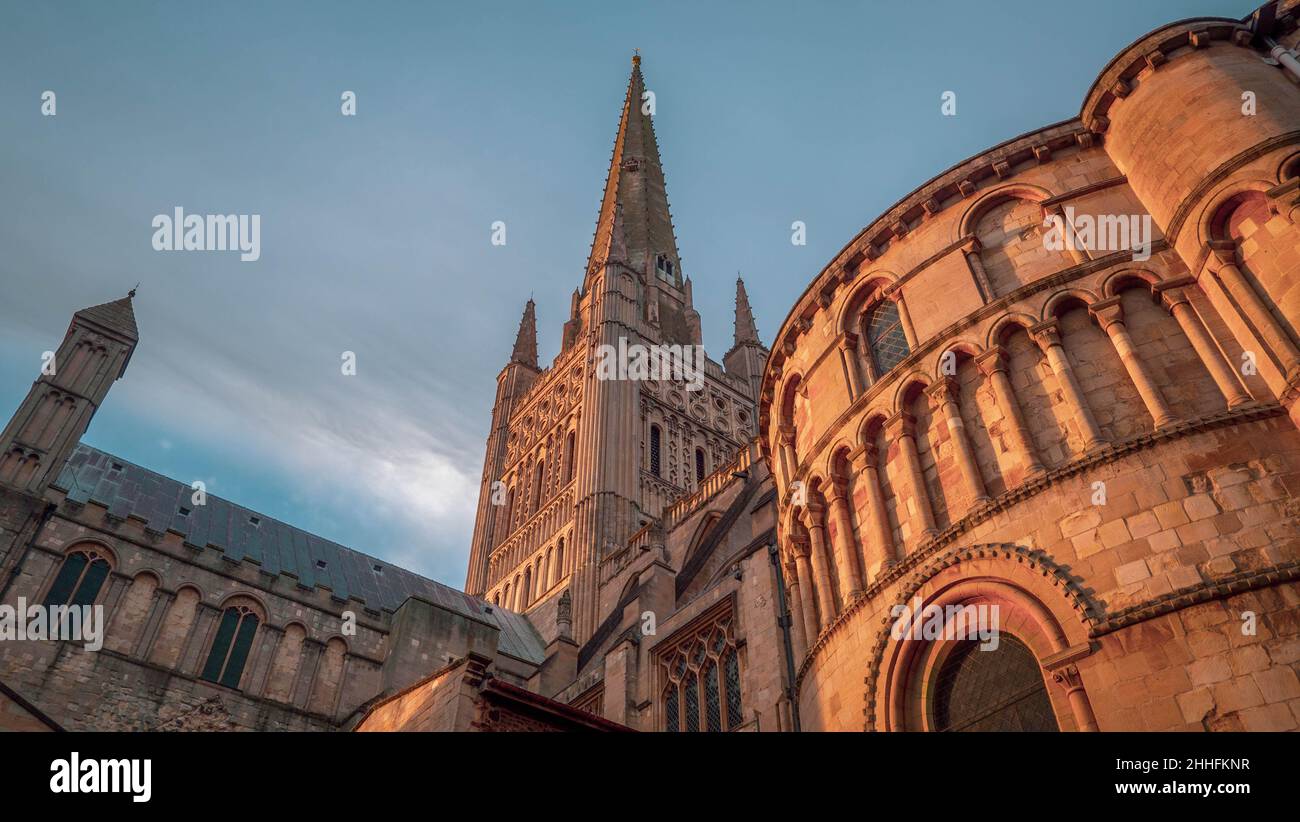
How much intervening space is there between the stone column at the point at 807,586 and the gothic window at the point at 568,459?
41.4 metres

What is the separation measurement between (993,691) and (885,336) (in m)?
6.36

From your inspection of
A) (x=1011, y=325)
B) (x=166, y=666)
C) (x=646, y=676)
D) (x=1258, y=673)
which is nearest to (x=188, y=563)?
(x=166, y=666)

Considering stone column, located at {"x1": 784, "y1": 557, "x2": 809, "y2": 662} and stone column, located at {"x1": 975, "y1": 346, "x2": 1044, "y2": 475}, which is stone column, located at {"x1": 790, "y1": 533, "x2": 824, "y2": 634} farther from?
stone column, located at {"x1": 975, "y1": 346, "x2": 1044, "y2": 475}

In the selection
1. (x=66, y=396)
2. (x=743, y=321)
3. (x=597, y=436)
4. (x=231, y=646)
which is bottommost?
(x=231, y=646)

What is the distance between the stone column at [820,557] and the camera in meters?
14.3

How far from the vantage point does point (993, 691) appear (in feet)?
36.1

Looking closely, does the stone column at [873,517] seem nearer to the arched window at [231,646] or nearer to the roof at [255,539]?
the roof at [255,539]

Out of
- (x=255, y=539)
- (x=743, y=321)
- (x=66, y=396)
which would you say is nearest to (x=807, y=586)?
(x=66, y=396)

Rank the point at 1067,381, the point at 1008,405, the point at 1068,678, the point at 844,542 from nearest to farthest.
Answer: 1. the point at 1068,678
2. the point at 1067,381
3. the point at 1008,405
4. the point at 844,542

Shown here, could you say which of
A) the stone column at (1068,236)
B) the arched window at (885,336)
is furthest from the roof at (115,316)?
the stone column at (1068,236)

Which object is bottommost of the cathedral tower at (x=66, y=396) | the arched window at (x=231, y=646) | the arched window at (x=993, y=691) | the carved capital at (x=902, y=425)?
the arched window at (x=993, y=691)

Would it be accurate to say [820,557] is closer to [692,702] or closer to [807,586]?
[807,586]

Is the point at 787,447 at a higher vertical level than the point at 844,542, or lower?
higher

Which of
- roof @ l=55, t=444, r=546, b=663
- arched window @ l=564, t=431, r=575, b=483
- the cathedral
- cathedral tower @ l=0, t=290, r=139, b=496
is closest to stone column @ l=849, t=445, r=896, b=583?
the cathedral
